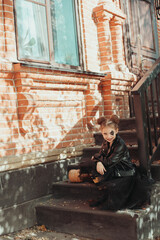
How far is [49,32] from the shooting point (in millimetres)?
4715

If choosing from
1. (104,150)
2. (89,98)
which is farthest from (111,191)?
(89,98)

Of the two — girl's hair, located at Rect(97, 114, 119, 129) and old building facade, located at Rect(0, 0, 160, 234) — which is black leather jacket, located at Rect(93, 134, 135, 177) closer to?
girl's hair, located at Rect(97, 114, 119, 129)

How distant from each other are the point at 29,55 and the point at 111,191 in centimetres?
229

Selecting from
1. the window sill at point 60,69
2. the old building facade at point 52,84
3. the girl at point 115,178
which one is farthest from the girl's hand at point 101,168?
the window sill at point 60,69

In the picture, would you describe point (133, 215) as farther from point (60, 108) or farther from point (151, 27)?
point (151, 27)

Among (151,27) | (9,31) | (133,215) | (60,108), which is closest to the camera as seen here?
(133,215)

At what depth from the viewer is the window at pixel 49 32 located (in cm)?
432

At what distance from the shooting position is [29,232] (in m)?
3.75

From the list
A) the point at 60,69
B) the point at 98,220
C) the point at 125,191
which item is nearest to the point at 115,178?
the point at 125,191

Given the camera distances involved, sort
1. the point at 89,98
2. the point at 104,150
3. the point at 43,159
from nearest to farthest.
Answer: the point at 104,150, the point at 43,159, the point at 89,98

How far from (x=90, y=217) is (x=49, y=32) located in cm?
285

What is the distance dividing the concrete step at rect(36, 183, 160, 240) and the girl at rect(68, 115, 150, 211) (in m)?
0.13

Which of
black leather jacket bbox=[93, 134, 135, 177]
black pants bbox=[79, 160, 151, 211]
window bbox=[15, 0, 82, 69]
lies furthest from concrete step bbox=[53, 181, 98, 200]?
window bbox=[15, 0, 82, 69]

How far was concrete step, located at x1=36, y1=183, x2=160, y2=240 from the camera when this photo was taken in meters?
3.17
